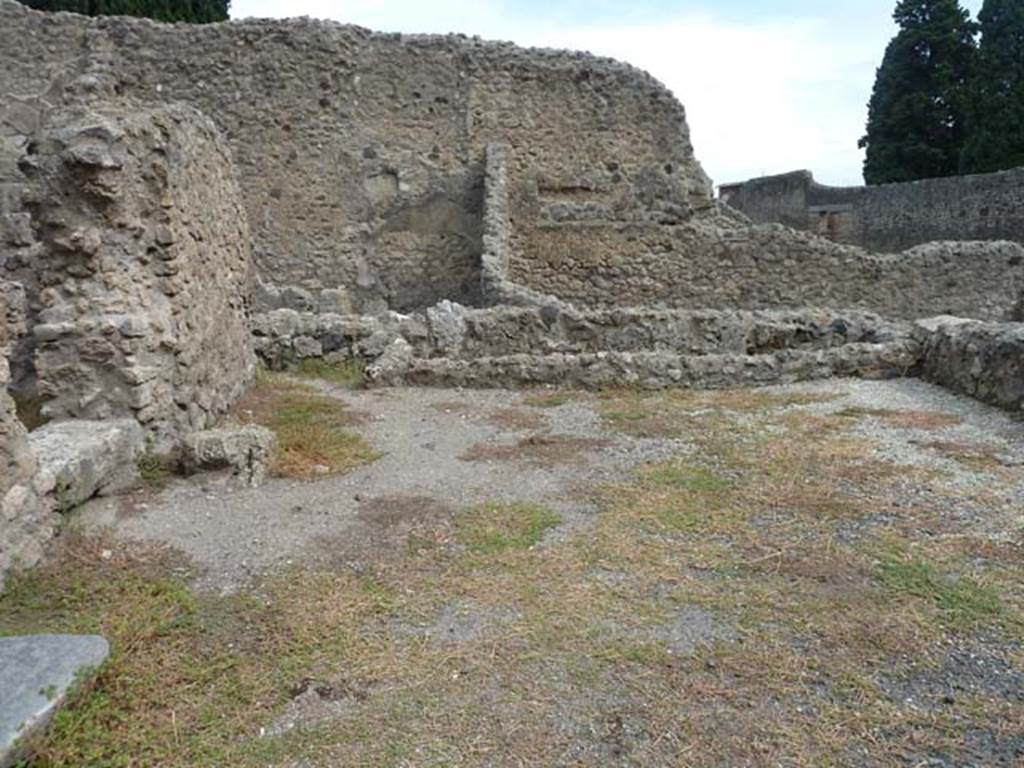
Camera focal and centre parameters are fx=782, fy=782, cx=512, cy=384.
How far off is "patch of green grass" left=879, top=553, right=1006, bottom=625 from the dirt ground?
15 millimetres

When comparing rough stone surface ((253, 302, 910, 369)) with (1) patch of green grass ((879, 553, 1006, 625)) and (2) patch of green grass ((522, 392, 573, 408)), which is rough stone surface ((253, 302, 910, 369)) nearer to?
(2) patch of green grass ((522, 392, 573, 408))

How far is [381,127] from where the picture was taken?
13797 mm

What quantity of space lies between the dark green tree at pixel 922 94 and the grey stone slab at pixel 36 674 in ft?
121

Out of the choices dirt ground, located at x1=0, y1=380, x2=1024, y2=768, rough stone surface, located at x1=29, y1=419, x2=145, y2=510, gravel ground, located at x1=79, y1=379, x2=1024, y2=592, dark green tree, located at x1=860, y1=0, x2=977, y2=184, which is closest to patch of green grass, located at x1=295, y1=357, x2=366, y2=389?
gravel ground, located at x1=79, y1=379, x2=1024, y2=592

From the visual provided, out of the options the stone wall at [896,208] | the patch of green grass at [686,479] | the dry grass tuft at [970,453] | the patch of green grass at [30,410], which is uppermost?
the stone wall at [896,208]

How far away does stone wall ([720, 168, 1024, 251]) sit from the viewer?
74.6ft

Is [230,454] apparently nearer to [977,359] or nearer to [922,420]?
[922,420]

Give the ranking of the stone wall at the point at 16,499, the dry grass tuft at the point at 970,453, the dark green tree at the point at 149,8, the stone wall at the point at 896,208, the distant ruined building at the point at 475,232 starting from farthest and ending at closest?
the stone wall at the point at 896,208
the dark green tree at the point at 149,8
the distant ruined building at the point at 475,232
the dry grass tuft at the point at 970,453
the stone wall at the point at 16,499

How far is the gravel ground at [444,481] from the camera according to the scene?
163 inches

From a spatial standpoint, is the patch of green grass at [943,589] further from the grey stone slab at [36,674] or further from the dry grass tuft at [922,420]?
the grey stone slab at [36,674]

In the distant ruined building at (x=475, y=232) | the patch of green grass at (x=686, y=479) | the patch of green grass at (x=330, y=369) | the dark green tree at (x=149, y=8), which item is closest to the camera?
the patch of green grass at (x=686, y=479)

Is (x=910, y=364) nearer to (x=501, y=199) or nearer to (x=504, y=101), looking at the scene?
(x=501, y=199)

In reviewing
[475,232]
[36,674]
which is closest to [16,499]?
[36,674]

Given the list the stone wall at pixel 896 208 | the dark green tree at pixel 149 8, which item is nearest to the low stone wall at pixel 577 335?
the dark green tree at pixel 149 8
